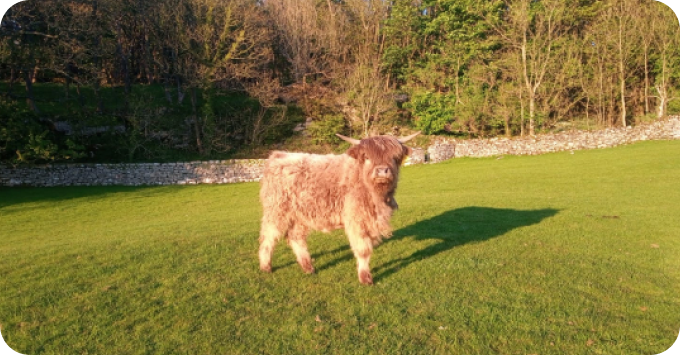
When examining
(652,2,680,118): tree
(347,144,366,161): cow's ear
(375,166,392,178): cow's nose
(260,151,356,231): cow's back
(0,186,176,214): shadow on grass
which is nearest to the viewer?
(375,166,392,178): cow's nose

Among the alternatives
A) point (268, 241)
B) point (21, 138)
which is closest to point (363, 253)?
point (268, 241)

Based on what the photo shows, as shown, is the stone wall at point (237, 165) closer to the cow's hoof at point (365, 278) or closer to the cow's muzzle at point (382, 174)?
the cow's hoof at point (365, 278)

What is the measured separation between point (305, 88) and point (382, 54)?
10.2 metres

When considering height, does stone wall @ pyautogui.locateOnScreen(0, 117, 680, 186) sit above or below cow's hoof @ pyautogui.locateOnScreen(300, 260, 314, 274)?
below

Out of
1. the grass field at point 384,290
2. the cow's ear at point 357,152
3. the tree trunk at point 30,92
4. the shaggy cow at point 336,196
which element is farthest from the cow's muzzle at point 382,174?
the tree trunk at point 30,92

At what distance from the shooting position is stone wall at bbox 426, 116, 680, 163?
33000mm

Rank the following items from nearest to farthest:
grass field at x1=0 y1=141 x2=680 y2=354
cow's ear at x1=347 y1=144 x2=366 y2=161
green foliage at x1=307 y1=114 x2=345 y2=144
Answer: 1. grass field at x1=0 y1=141 x2=680 y2=354
2. cow's ear at x1=347 y1=144 x2=366 y2=161
3. green foliage at x1=307 y1=114 x2=345 y2=144

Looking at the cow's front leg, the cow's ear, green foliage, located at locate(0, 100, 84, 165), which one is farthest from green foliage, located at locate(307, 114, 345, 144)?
the cow's front leg

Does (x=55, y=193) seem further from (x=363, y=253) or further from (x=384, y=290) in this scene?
(x=384, y=290)

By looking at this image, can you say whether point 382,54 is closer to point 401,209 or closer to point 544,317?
point 401,209

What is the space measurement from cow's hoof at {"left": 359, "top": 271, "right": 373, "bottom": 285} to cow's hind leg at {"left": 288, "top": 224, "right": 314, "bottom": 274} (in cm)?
100

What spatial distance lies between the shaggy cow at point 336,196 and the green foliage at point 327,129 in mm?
28697

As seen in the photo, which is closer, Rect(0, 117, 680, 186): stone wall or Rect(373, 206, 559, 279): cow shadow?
Rect(373, 206, 559, 279): cow shadow

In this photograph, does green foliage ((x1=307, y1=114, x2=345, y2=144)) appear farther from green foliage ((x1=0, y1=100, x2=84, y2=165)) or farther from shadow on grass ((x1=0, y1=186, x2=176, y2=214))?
green foliage ((x1=0, y1=100, x2=84, y2=165))
